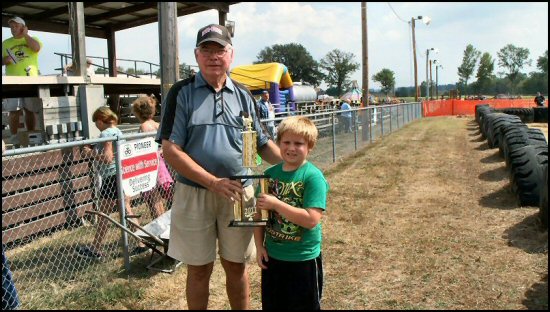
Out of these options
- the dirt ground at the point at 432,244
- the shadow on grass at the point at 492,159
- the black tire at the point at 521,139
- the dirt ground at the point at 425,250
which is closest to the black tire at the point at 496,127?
the shadow on grass at the point at 492,159

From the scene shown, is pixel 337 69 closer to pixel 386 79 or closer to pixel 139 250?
pixel 386 79

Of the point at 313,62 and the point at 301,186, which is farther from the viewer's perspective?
the point at 313,62

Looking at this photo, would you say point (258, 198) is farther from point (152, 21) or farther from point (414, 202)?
point (152, 21)

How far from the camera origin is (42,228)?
5211 mm

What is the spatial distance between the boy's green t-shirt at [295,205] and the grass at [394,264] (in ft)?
4.02

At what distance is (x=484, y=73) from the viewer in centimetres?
8275

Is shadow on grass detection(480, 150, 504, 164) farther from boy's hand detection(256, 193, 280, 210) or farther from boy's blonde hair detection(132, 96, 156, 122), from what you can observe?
boy's hand detection(256, 193, 280, 210)

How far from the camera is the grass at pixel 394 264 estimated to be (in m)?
3.51

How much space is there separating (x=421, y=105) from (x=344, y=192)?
30.5 meters

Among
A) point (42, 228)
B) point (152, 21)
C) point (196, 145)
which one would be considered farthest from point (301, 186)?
point (152, 21)

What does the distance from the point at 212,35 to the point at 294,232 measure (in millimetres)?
1131

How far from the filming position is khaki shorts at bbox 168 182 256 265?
8.37 ft

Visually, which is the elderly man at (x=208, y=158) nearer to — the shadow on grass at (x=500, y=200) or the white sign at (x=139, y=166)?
the white sign at (x=139, y=166)

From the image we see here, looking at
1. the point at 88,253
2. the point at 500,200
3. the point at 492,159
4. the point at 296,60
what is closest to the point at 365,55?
the point at 492,159
